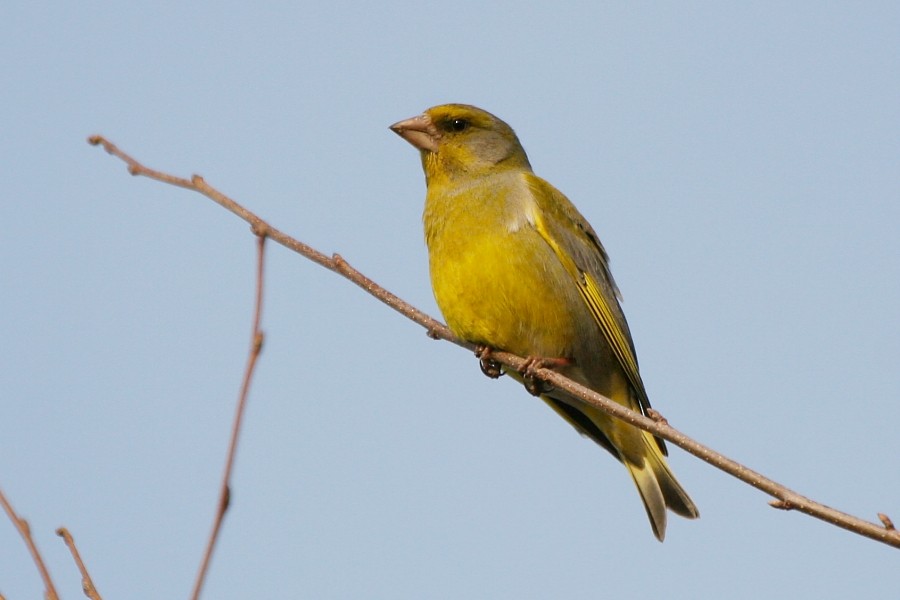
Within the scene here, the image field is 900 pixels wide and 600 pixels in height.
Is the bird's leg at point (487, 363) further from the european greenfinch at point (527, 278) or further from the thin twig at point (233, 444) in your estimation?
the thin twig at point (233, 444)

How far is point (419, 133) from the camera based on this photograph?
662 centimetres

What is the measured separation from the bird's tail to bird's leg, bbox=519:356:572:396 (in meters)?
0.75

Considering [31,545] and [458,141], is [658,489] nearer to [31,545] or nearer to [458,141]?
[458,141]

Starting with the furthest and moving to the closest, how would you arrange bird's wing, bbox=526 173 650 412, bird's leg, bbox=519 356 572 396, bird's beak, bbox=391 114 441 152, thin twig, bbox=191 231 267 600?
bird's beak, bbox=391 114 441 152 < bird's wing, bbox=526 173 650 412 < bird's leg, bbox=519 356 572 396 < thin twig, bbox=191 231 267 600

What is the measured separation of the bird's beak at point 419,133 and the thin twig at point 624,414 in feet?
6.32

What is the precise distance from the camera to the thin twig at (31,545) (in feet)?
7.23

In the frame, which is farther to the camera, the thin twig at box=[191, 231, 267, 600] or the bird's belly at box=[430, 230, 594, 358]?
the bird's belly at box=[430, 230, 594, 358]

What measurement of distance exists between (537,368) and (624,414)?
142 centimetres

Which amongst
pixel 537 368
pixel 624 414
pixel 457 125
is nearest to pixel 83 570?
pixel 624 414

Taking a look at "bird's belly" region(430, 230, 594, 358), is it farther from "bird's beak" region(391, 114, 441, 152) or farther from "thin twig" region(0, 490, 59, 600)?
"thin twig" region(0, 490, 59, 600)

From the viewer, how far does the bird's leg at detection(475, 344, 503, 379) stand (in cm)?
573

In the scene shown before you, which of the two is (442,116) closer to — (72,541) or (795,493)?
(795,493)

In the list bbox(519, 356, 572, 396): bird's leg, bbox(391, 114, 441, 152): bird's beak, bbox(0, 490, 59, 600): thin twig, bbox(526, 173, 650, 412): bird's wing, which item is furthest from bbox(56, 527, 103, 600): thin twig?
bbox(391, 114, 441, 152): bird's beak

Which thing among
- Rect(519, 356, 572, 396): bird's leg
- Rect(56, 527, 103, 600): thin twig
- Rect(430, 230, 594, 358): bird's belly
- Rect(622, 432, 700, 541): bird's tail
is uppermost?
Rect(430, 230, 594, 358): bird's belly
